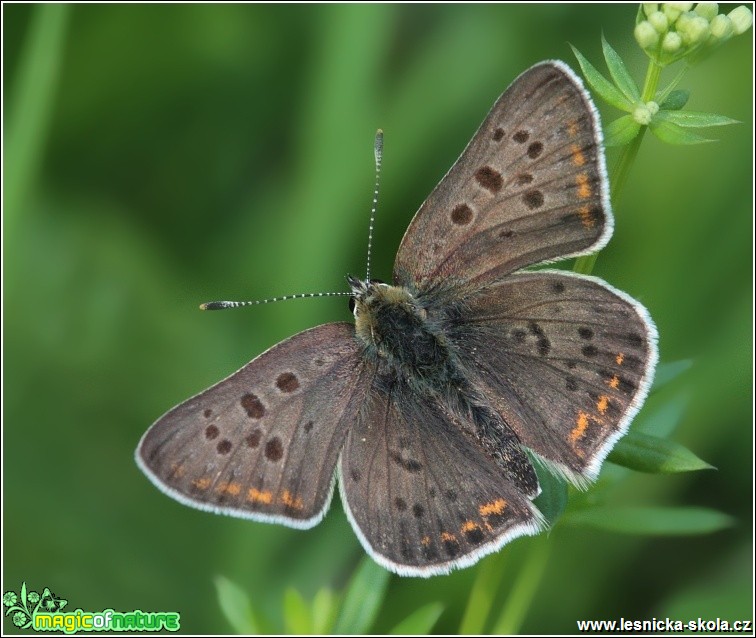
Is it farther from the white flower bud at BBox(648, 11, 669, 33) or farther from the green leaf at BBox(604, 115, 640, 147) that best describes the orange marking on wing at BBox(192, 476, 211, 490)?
the white flower bud at BBox(648, 11, 669, 33)

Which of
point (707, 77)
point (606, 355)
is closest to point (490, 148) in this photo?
point (606, 355)

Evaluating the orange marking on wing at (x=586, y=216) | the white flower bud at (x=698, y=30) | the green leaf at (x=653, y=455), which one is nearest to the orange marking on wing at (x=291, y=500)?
the green leaf at (x=653, y=455)

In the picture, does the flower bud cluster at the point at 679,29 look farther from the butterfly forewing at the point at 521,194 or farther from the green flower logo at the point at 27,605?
the green flower logo at the point at 27,605

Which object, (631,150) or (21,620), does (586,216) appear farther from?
(21,620)

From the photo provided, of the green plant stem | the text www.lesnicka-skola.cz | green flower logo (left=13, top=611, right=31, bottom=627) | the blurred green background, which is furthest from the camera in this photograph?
the blurred green background

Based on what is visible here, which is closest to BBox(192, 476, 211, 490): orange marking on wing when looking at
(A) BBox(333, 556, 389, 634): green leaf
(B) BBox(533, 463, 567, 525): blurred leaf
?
(A) BBox(333, 556, 389, 634): green leaf

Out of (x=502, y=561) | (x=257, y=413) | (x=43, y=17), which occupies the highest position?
(x=43, y=17)

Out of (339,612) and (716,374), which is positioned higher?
(716,374)

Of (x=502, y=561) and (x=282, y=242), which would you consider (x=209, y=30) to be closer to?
(x=282, y=242)
